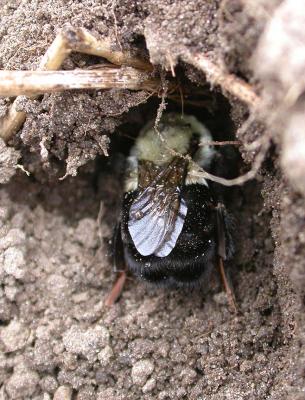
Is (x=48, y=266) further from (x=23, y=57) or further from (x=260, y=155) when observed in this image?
(x=260, y=155)

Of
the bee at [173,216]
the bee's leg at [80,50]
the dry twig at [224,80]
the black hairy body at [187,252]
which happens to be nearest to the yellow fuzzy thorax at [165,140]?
the bee at [173,216]

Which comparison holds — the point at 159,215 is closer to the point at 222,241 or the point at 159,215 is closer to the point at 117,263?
the point at 222,241

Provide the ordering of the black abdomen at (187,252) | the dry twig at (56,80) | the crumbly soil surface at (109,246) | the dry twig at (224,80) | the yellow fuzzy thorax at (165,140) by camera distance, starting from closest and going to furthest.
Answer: the dry twig at (224,80) → the crumbly soil surface at (109,246) → the dry twig at (56,80) → the black abdomen at (187,252) → the yellow fuzzy thorax at (165,140)

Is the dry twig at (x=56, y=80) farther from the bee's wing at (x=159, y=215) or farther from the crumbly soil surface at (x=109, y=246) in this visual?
the bee's wing at (x=159, y=215)

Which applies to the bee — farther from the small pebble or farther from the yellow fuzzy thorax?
the small pebble

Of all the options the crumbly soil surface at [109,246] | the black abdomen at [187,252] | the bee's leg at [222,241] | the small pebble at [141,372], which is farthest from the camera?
the bee's leg at [222,241]

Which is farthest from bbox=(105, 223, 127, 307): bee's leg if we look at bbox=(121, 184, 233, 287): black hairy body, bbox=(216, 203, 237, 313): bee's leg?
bbox=(216, 203, 237, 313): bee's leg
